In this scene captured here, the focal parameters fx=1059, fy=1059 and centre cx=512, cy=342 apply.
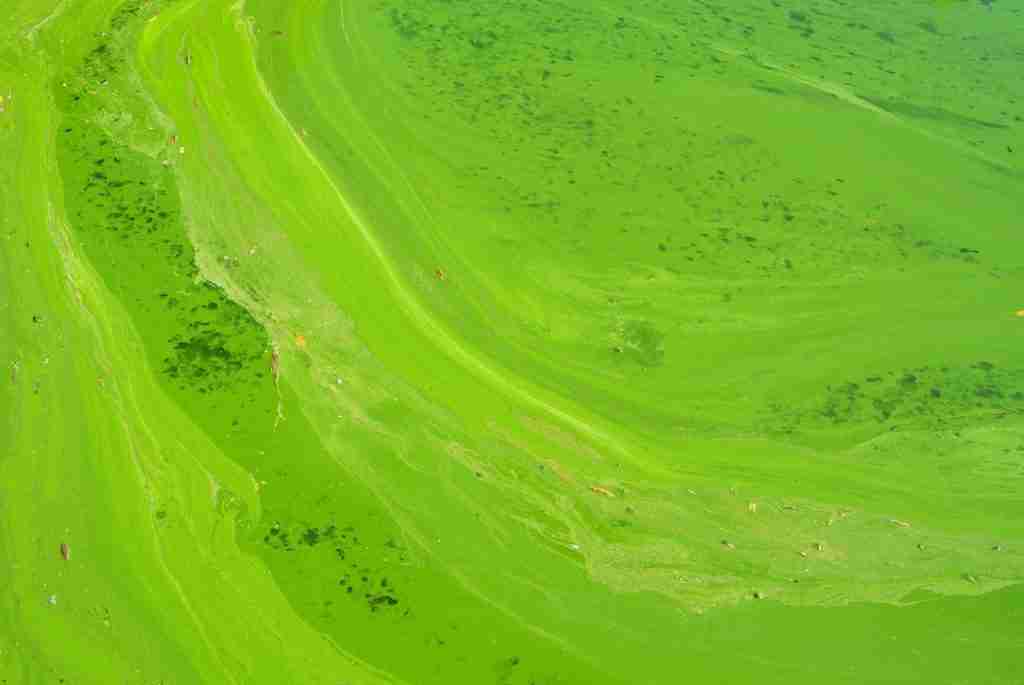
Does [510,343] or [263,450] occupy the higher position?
[263,450]

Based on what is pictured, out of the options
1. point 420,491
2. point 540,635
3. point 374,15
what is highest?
point 374,15

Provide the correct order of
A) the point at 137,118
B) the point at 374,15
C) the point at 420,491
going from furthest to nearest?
the point at 374,15 < the point at 137,118 < the point at 420,491

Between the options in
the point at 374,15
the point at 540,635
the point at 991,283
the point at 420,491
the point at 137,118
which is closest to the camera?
the point at 540,635

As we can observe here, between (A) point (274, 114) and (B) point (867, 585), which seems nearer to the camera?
(B) point (867, 585)

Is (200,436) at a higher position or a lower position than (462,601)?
higher

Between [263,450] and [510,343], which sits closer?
[263,450]

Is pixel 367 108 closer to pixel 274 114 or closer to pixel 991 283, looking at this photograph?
pixel 274 114

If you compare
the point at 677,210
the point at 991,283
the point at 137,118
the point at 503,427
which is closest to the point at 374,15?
the point at 137,118
